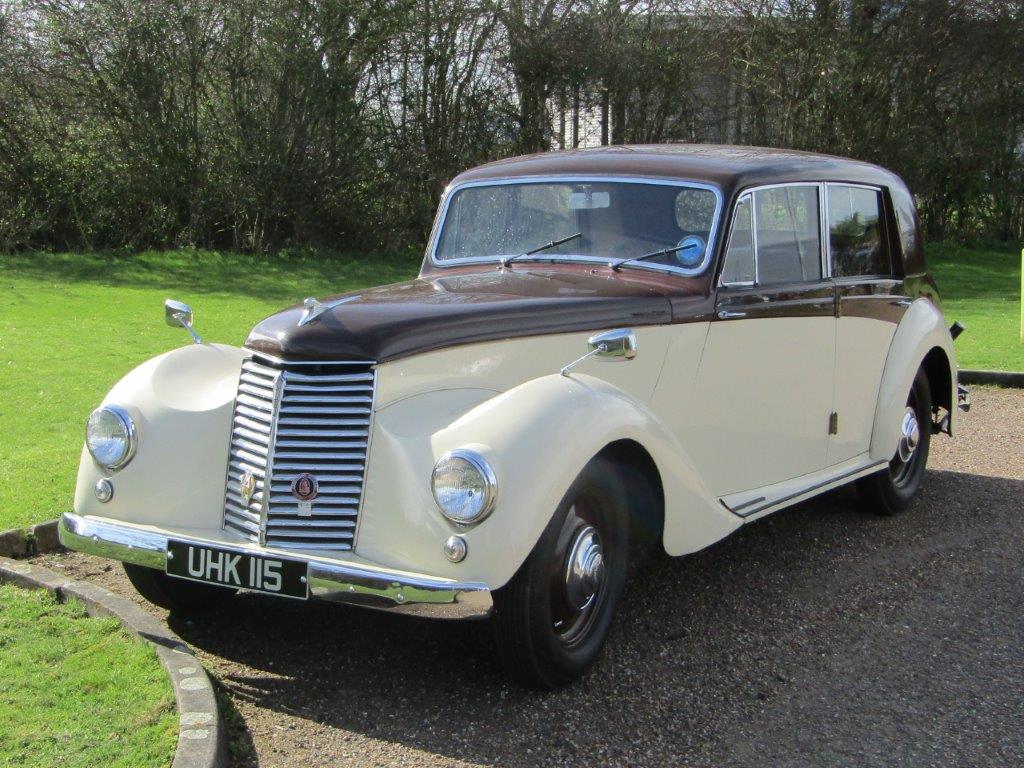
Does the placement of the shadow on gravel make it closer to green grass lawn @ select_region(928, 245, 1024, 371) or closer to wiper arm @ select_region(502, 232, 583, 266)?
wiper arm @ select_region(502, 232, 583, 266)

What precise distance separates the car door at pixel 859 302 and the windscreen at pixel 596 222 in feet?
3.34

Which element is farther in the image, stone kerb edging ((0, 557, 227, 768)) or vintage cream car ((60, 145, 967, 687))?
vintage cream car ((60, 145, 967, 687))

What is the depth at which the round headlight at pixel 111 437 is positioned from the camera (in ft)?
13.7

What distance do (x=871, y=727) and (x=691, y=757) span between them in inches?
26.1

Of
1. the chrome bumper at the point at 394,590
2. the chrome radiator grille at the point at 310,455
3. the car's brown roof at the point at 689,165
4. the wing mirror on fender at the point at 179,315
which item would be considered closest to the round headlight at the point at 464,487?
the chrome bumper at the point at 394,590

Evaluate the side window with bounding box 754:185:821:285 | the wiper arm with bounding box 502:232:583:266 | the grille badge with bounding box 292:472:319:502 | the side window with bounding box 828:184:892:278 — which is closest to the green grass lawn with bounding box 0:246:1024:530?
the grille badge with bounding box 292:472:319:502

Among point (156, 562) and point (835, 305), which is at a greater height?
point (835, 305)

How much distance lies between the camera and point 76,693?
3.71 meters

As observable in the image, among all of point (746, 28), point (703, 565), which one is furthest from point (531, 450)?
point (746, 28)

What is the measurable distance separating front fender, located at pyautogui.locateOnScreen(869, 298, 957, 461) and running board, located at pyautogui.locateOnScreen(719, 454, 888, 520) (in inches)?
5.0

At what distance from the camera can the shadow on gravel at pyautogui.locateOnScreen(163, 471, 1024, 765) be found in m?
3.65

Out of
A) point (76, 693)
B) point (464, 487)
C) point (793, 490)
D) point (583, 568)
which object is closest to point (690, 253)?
point (793, 490)

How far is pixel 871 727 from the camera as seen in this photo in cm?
376

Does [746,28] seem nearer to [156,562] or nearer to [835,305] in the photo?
[835,305]
